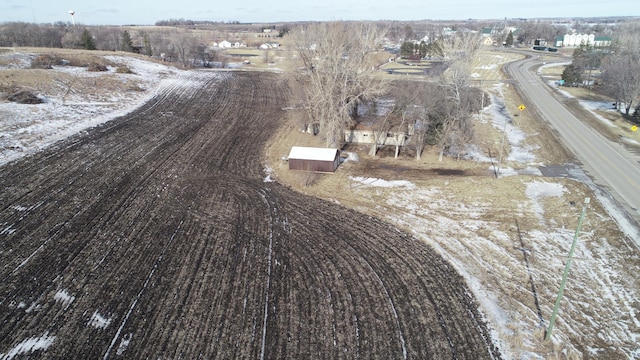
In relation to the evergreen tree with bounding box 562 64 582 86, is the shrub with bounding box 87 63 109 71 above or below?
above

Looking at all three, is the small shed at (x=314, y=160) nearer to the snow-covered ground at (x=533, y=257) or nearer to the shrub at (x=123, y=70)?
the snow-covered ground at (x=533, y=257)

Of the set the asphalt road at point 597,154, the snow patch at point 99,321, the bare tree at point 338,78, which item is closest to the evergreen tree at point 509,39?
the asphalt road at point 597,154

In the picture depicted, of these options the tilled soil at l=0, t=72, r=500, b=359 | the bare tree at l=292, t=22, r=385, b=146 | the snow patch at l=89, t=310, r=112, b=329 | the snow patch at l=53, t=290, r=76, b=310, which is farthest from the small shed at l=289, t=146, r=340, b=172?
the snow patch at l=89, t=310, r=112, b=329

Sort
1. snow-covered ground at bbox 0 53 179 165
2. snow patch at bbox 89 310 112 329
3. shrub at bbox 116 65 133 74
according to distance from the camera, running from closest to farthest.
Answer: snow patch at bbox 89 310 112 329
snow-covered ground at bbox 0 53 179 165
shrub at bbox 116 65 133 74

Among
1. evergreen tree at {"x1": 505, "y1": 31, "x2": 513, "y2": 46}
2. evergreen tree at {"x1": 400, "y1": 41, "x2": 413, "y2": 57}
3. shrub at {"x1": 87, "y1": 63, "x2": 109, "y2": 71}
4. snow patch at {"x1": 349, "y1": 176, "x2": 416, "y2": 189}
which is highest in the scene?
evergreen tree at {"x1": 505, "y1": 31, "x2": 513, "y2": 46}

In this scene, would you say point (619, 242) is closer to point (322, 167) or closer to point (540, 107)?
point (322, 167)

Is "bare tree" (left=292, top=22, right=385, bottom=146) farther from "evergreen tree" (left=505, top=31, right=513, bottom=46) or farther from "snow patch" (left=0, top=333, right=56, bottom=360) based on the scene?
"evergreen tree" (left=505, top=31, right=513, bottom=46)

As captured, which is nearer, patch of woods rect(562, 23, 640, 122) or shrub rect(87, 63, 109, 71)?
patch of woods rect(562, 23, 640, 122)
